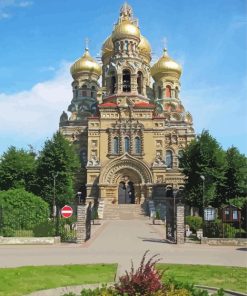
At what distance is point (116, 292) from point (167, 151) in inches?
1831

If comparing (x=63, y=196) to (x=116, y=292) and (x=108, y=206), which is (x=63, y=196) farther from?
(x=116, y=292)

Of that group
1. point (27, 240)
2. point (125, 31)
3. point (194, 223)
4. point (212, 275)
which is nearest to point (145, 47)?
point (125, 31)

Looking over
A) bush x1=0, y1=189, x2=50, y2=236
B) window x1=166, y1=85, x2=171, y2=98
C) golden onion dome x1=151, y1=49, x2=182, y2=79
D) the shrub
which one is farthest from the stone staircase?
the shrub

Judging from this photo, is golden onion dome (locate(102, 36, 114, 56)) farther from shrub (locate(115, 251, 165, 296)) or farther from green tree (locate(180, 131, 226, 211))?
shrub (locate(115, 251, 165, 296))

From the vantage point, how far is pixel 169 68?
5981cm

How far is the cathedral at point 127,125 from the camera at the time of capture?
46594 millimetres

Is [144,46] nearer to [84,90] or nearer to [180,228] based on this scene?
[84,90]

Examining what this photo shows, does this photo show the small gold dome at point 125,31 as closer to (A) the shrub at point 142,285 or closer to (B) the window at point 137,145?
(B) the window at point 137,145

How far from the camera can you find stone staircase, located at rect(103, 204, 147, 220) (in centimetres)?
4109

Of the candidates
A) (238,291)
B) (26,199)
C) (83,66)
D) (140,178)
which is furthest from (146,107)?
(238,291)

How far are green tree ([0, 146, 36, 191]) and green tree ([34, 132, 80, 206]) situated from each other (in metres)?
1.06

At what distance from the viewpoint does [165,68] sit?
196 feet

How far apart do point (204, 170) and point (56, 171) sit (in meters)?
14.4

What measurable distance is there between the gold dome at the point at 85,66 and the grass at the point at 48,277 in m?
48.7
